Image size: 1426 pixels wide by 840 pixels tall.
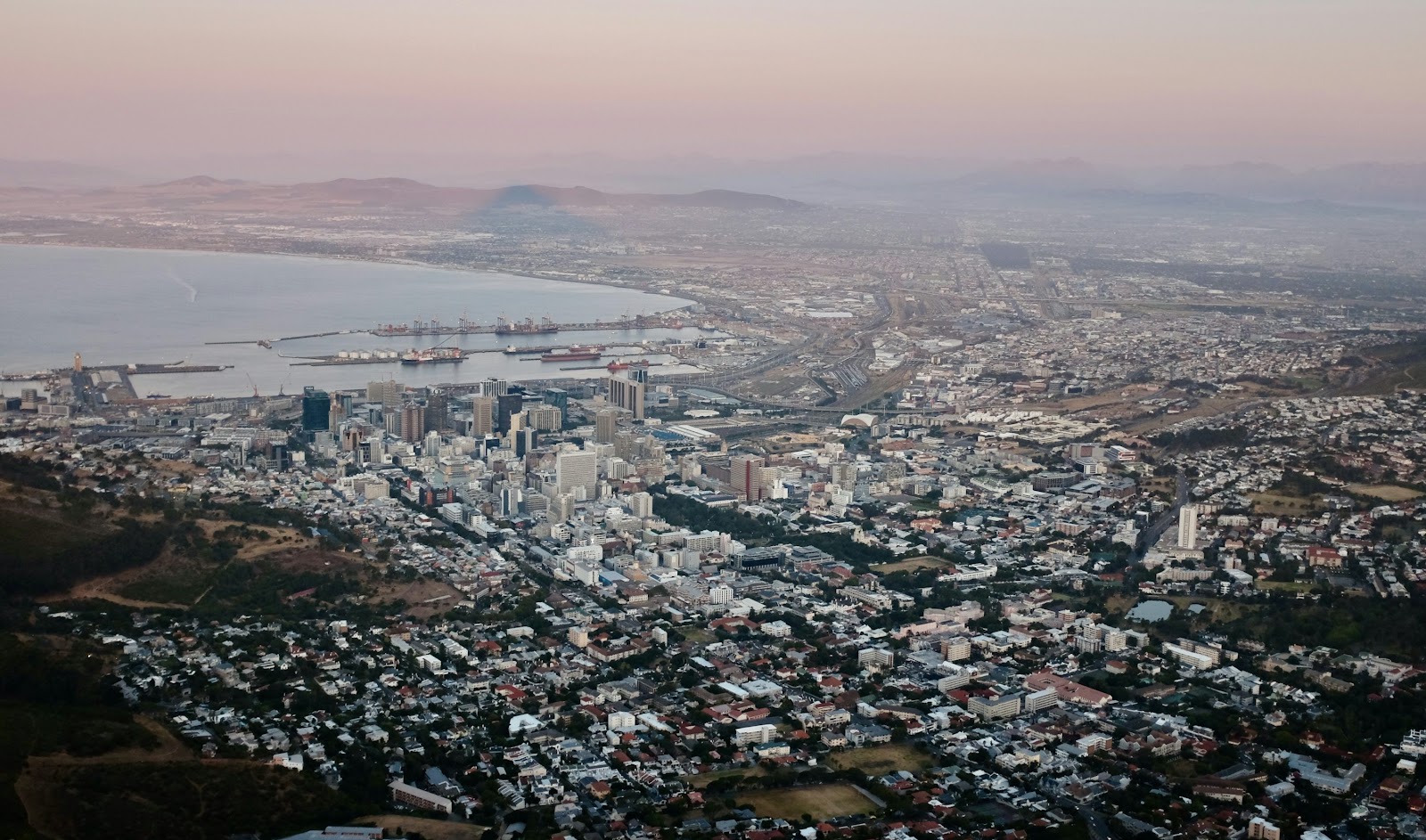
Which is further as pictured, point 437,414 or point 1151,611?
point 437,414

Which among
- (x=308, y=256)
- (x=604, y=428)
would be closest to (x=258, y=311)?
(x=308, y=256)

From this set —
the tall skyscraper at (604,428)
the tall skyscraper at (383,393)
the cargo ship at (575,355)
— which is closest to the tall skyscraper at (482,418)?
the tall skyscraper at (604,428)

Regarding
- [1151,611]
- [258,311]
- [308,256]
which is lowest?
[1151,611]

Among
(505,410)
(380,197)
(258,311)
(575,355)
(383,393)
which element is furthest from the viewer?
(380,197)

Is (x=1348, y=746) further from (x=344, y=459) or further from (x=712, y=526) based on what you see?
(x=344, y=459)

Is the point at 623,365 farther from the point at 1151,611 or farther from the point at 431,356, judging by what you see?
the point at 1151,611

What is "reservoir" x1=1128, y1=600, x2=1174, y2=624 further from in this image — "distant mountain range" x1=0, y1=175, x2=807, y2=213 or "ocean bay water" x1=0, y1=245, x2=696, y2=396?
"distant mountain range" x1=0, y1=175, x2=807, y2=213

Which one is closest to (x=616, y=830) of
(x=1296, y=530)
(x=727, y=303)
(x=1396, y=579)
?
(x=1396, y=579)
